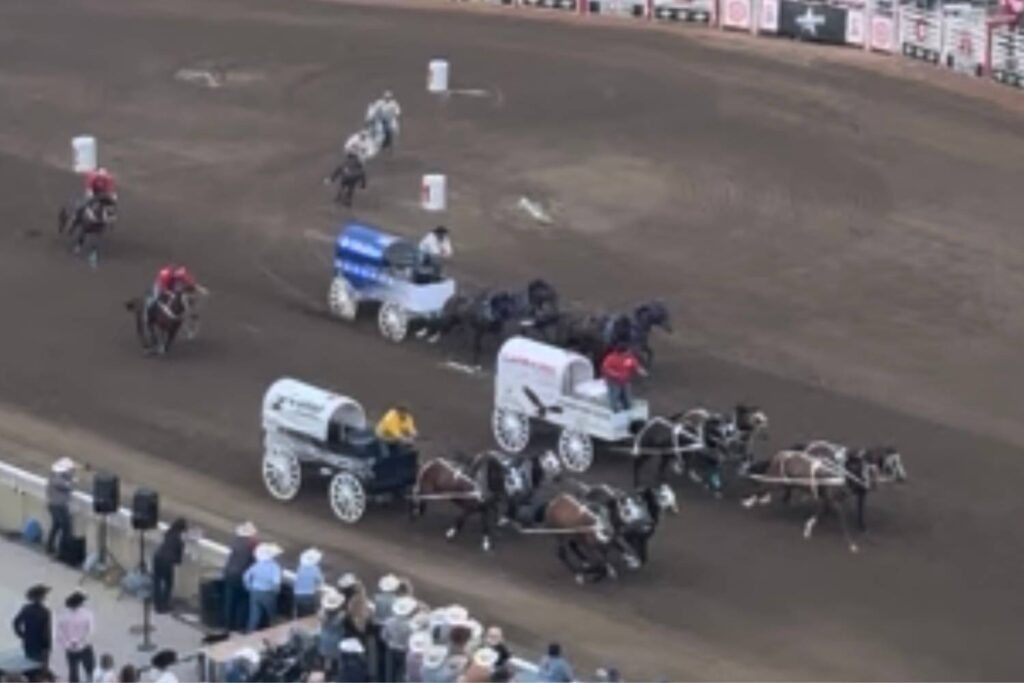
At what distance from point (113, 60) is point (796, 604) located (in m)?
29.9

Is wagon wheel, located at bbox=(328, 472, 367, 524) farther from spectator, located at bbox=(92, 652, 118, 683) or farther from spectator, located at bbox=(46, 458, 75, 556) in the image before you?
spectator, located at bbox=(92, 652, 118, 683)

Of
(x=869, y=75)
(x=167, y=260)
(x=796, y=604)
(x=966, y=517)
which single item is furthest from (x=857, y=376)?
(x=869, y=75)

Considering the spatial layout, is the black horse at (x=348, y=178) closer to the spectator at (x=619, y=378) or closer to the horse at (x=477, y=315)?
the horse at (x=477, y=315)

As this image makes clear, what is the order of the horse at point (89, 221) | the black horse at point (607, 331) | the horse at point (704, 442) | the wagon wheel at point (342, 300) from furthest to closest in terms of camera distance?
the horse at point (89, 221), the wagon wheel at point (342, 300), the black horse at point (607, 331), the horse at point (704, 442)

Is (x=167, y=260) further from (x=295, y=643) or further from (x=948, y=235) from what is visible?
(x=295, y=643)

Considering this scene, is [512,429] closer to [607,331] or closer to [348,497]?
[607,331]

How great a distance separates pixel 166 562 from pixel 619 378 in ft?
21.2

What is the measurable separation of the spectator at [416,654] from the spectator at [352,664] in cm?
40

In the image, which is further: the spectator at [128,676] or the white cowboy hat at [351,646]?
the white cowboy hat at [351,646]

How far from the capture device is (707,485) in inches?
1304

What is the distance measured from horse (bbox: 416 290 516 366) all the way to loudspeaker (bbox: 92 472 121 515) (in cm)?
839

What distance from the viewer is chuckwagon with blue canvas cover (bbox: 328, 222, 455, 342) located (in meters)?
38.1

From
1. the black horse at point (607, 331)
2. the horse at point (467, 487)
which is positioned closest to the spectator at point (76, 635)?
the horse at point (467, 487)

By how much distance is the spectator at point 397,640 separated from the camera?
26.3 metres
